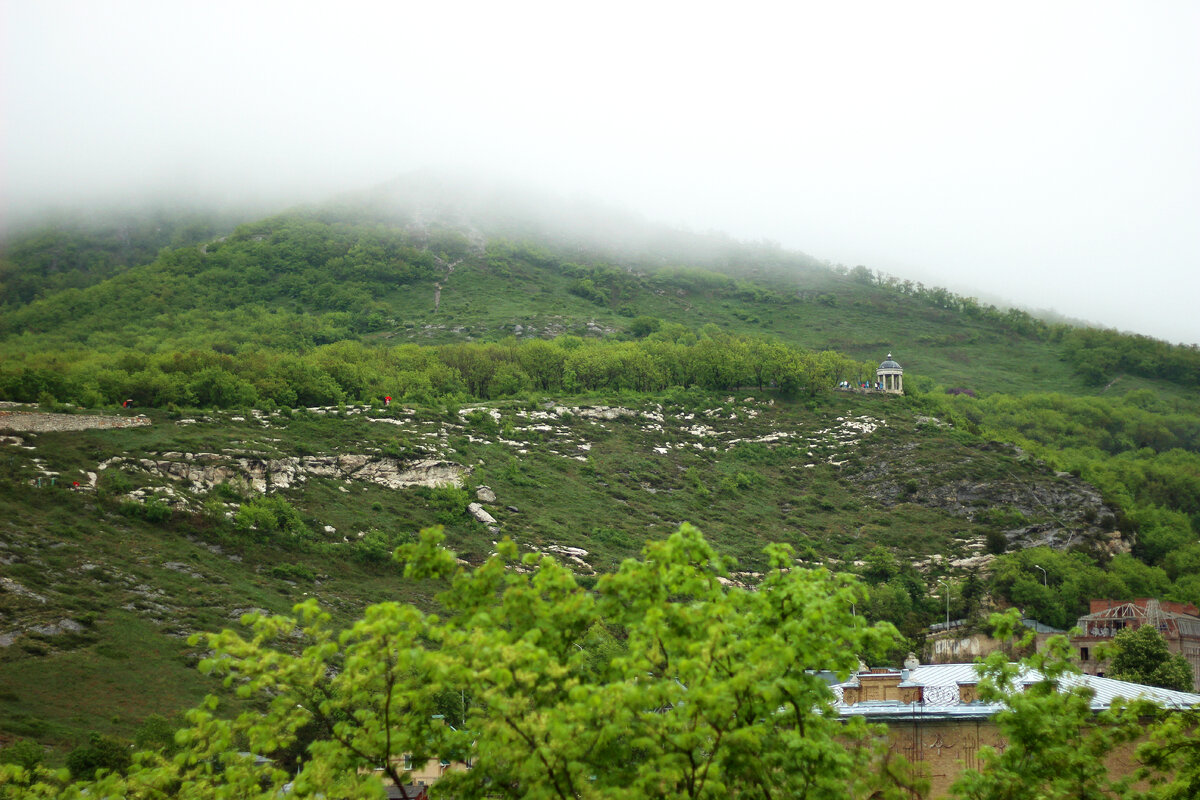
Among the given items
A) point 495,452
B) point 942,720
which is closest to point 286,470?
point 495,452

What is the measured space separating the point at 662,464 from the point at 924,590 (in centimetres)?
2926

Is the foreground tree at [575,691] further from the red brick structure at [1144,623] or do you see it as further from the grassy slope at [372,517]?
the red brick structure at [1144,623]

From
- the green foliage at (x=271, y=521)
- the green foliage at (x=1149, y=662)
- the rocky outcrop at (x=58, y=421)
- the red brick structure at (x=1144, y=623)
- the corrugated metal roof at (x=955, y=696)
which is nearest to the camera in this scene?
the corrugated metal roof at (x=955, y=696)

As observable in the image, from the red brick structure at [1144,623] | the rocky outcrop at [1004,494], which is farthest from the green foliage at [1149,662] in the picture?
the rocky outcrop at [1004,494]

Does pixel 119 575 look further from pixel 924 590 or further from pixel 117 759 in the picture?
pixel 924 590

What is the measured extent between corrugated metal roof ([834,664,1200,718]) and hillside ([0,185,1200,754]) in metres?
27.7

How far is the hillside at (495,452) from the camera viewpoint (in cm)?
4919

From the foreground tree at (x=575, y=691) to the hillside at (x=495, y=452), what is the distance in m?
29.5

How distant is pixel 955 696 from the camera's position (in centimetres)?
2695

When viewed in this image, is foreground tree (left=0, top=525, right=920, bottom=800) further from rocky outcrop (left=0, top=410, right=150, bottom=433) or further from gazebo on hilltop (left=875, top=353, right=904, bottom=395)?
gazebo on hilltop (left=875, top=353, right=904, bottom=395)

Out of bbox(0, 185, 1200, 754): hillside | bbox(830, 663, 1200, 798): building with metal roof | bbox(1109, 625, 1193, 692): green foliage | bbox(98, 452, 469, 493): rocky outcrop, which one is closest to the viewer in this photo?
bbox(830, 663, 1200, 798): building with metal roof

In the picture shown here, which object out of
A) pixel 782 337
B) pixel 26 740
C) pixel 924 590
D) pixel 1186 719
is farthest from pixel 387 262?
pixel 1186 719

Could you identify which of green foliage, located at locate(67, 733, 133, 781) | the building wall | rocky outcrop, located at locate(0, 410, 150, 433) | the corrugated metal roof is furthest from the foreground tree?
rocky outcrop, located at locate(0, 410, 150, 433)

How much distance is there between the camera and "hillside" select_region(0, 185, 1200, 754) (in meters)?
49.2
